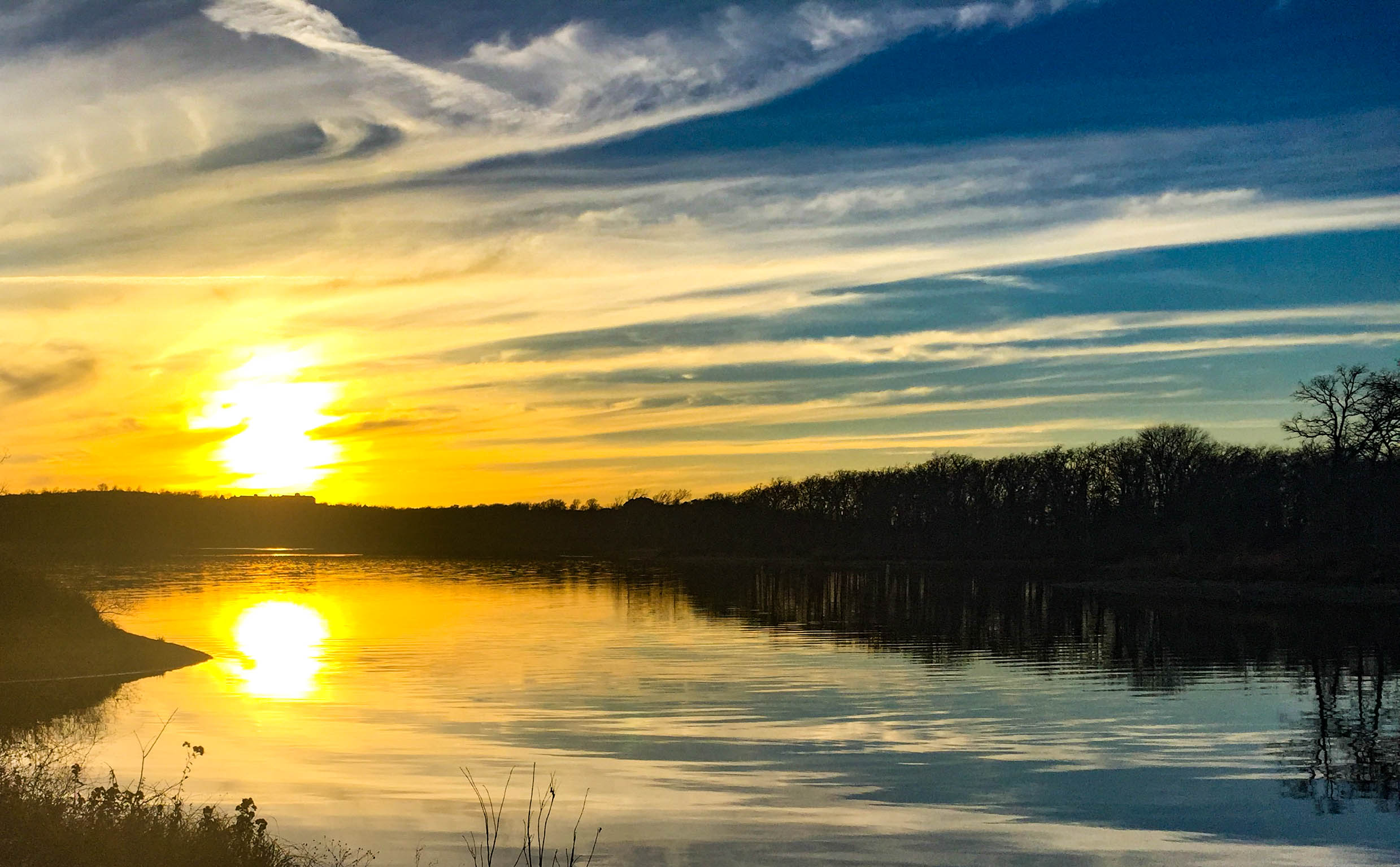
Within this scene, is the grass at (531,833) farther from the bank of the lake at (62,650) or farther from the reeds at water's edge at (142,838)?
the bank of the lake at (62,650)

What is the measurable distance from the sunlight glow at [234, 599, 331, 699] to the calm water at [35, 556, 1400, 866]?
307mm

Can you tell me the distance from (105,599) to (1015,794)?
280 feet

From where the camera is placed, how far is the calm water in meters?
22.9

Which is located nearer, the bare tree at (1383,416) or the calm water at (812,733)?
the calm water at (812,733)

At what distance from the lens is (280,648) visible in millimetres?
61000

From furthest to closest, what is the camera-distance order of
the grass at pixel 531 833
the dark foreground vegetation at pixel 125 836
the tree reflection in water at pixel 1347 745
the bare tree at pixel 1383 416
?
the bare tree at pixel 1383 416 < the tree reflection in water at pixel 1347 745 < the grass at pixel 531 833 < the dark foreground vegetation at pixel 125 836

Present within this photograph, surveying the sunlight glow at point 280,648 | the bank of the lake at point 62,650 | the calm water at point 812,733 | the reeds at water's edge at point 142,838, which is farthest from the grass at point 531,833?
the bank of the lake at point 62,650

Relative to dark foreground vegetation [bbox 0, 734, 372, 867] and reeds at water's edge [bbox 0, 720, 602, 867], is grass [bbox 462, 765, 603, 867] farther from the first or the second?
dark foreground vegetation [bbox 0, 734, 372, 867]

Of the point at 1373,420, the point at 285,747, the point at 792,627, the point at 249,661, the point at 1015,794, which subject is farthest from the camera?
the point at 1373,420

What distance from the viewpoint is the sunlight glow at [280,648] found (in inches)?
1834

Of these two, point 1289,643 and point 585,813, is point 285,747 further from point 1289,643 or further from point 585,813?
point 1289,643

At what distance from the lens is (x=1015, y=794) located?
26844mm

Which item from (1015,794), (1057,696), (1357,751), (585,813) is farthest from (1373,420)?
(585,813)

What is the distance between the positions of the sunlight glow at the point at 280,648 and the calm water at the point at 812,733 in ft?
1.01
